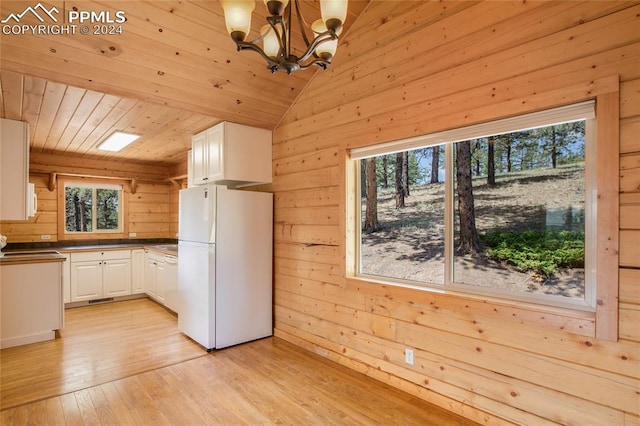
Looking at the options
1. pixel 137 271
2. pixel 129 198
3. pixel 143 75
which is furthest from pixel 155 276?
pixel 143 75

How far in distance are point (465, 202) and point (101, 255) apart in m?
5.26

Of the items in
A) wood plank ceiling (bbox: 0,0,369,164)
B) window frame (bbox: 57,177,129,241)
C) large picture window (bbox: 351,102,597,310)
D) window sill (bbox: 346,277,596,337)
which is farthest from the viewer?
window frame (bbox: 57,177,129,241)

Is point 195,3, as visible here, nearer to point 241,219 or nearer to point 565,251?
point 241,219

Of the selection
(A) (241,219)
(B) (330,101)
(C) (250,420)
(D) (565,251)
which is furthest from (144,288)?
(D) (565,251)

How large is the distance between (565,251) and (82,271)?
19.3 ft

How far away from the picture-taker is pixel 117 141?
433cm

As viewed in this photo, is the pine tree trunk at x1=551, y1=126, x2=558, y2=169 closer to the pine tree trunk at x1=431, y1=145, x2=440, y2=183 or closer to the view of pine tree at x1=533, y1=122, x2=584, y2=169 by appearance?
the view of pine tree at x1=533, y1=122, x2=584, y2=169

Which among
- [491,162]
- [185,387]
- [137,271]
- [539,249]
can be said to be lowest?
[185,387]

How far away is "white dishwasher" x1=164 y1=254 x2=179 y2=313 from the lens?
4180mm

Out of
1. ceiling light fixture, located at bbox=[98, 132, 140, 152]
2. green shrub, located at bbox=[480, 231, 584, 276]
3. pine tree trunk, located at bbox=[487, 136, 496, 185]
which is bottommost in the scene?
green shrub, located at bbox=[480, 231, 584, 276]

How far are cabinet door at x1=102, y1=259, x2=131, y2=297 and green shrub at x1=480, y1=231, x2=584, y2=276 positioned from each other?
209 inches

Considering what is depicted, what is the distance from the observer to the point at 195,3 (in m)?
2.33

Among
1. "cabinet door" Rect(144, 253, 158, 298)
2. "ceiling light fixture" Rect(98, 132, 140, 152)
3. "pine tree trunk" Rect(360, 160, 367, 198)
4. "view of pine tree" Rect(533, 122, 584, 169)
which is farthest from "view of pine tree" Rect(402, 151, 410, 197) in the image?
"cabinet door" Rect(144, 253, 158, 298)

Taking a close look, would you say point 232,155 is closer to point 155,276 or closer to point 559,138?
point 155,276
